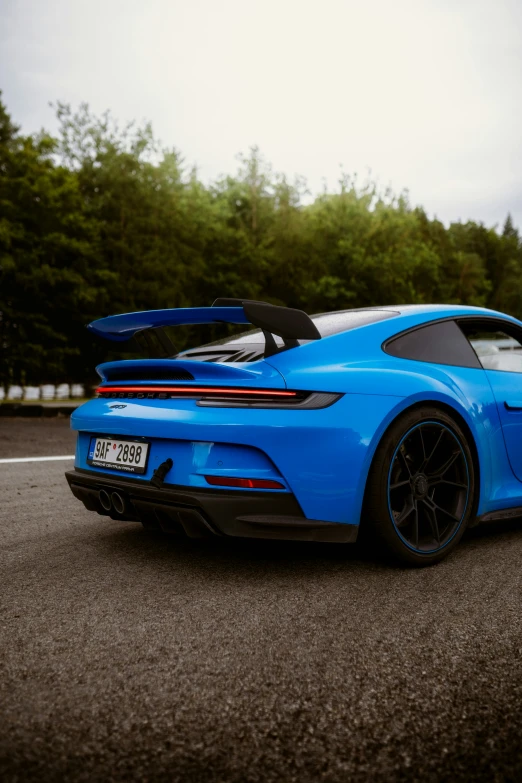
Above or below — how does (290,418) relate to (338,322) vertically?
below

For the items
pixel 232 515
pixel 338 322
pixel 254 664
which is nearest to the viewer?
pixel 254 664

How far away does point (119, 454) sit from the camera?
10.6 feet

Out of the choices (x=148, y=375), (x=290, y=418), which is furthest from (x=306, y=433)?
(x=148, y=375)

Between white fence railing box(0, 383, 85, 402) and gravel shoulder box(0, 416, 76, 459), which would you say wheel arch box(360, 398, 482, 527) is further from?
white fence railing box(0, 383, 85, 402)

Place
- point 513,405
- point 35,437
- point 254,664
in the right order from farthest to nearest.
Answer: point 35,437
point 513,405
point 254,664

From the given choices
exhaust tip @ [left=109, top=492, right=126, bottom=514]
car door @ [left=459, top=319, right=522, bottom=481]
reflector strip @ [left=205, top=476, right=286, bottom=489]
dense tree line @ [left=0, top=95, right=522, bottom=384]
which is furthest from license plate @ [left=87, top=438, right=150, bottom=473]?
dense tree line @ [left=0, top=95, right=522, bottom=384]

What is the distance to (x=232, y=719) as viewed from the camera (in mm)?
1828

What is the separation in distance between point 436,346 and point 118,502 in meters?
1.80

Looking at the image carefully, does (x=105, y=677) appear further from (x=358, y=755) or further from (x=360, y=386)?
(x=360, y=386)

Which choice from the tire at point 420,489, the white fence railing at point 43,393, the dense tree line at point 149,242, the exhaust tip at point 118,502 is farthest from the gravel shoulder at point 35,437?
the dense tree line at point 149,242

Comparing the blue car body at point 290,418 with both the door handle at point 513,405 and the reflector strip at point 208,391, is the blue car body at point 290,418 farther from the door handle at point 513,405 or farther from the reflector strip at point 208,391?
the door handle at point 513,405

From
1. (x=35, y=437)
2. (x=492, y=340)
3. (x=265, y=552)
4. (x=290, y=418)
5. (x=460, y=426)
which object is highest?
(x=492, y=340)

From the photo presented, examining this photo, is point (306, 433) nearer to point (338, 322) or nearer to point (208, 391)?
point (208, 391)

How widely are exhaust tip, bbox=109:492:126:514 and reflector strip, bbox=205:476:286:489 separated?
0.50 metres
